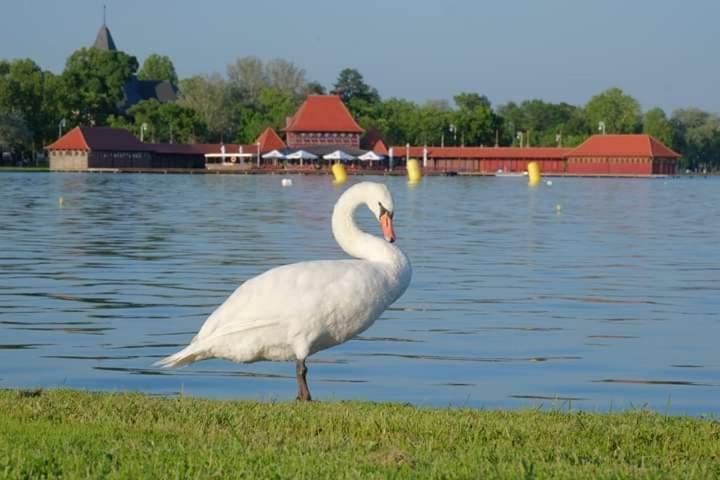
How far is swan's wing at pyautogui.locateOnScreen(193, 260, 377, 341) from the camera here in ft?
32.6

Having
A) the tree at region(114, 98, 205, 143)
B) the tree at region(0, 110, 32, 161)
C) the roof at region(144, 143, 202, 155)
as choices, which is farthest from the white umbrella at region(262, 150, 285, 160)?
the tree at region(0, 110, 32, 161)

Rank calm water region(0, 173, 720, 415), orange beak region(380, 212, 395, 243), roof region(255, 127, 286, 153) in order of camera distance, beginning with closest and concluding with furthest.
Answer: orange beak region(380, 212, 395, 243) < calm water region(0, 173, 720, 415) < roof region(255, 127, 286, 153)

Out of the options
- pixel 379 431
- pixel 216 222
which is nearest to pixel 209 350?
pixel 379 431

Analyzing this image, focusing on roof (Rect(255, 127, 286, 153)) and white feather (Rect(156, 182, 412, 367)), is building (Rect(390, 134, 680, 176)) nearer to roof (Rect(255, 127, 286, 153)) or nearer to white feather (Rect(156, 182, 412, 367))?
roof (Rect(255, 127, 286, 153))

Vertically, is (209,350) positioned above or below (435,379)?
above

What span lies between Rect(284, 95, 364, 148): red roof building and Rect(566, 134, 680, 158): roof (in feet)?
83.8

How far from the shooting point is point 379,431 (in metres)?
8.54

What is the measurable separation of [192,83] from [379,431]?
168 metres

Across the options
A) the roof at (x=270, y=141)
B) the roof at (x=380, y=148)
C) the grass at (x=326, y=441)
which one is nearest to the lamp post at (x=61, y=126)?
the roof at (x=270, y=141)

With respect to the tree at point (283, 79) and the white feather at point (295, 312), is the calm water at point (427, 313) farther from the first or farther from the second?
the tree at point (283, 79)

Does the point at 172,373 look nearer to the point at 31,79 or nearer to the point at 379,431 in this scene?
the point at 379,431

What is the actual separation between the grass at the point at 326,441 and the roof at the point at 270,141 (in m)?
147

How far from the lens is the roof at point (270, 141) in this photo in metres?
157

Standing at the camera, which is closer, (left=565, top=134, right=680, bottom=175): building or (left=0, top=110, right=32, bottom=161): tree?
(left=0, top=110, right=32, bottom=161): tree
